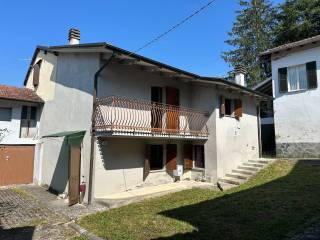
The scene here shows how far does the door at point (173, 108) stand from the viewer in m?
14.3

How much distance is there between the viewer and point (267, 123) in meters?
24.0

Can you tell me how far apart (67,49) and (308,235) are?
12.7 metres

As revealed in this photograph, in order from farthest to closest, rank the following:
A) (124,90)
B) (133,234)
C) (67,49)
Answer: (67,49) → (124,90) → (133,234)

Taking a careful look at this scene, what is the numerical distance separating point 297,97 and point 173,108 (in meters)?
9.27

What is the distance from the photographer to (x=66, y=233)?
8.13 meters

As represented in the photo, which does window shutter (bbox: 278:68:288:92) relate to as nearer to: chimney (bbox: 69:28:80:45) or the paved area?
chimney (bbox: 69:28:80:45)

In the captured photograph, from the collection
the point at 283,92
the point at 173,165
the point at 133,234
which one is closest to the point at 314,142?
the point at 283,92

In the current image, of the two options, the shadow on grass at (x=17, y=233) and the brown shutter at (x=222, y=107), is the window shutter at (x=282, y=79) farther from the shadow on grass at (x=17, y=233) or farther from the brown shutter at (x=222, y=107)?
the shadow on grass at (x=17, y=233)

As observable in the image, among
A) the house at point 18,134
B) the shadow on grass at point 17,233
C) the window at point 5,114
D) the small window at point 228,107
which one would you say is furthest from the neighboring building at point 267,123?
the window at point 5,114

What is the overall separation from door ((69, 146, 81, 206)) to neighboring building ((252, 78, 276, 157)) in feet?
48.6

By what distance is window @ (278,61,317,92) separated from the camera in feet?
57.6

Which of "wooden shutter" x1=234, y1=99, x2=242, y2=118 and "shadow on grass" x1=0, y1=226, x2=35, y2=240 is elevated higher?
"wooden shutter" x1=234, y1=99, x2=242, y2=118

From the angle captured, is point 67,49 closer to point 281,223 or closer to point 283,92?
point 281,223

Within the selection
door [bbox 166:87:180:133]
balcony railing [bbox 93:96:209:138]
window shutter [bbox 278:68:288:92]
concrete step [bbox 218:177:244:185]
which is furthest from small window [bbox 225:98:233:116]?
window shutter [bbox 278:68:288:92]
